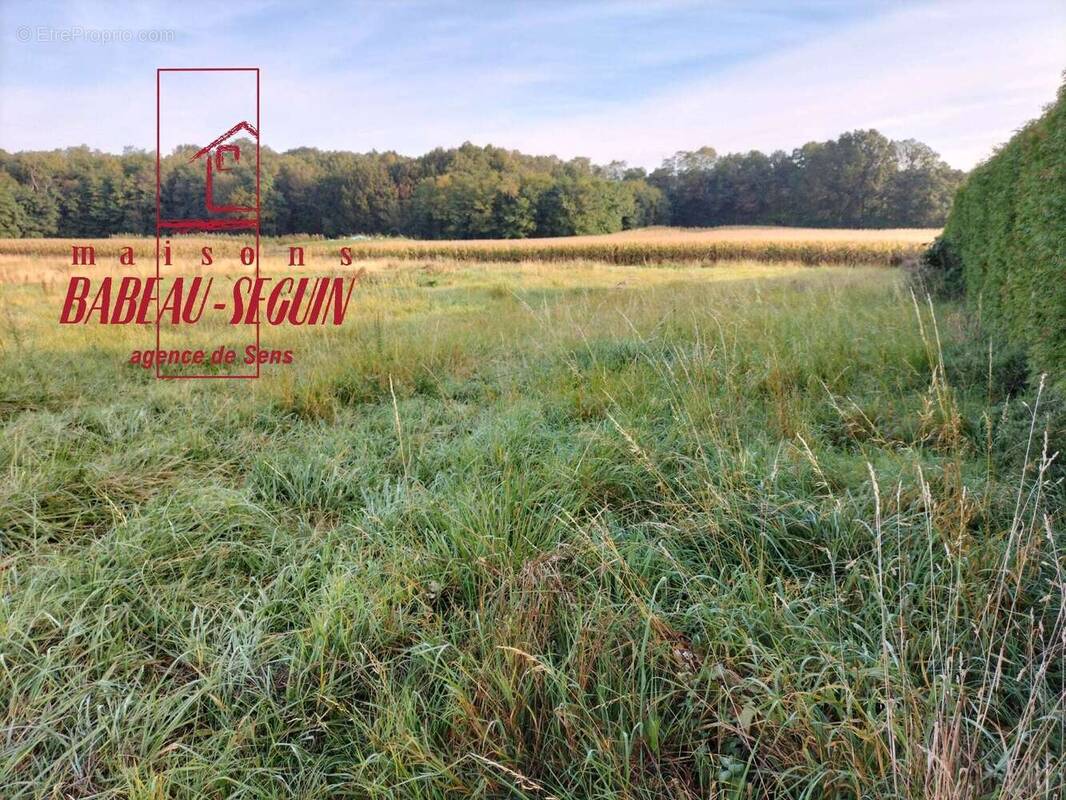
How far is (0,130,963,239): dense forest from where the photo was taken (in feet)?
87.8

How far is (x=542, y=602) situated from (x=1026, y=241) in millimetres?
4333

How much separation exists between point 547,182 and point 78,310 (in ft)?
125

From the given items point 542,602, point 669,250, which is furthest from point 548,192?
point 542,602

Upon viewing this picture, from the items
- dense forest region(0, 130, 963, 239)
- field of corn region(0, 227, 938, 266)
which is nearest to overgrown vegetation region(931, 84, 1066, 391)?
field of corn region(0, 227, 938, 266)

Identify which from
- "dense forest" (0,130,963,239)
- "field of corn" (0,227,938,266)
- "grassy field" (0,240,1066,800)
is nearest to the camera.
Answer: "grassy field" (0,240,1066,800)

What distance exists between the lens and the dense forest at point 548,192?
87.8 feet

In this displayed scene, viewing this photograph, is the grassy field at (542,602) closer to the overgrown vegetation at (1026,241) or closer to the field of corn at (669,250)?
the overgrown vegetation at (1026,241)

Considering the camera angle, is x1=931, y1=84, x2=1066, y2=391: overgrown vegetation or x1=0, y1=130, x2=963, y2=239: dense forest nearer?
x1=931, y1=84, x2=1066, y2=391: overgrown vegetation

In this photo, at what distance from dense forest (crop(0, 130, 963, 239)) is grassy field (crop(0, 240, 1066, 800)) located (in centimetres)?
2214

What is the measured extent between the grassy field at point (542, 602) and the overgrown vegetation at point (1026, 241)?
467 mm

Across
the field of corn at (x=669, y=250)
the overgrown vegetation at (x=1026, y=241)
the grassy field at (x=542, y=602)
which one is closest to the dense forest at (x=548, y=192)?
the field of corn at (x=669, y=250)

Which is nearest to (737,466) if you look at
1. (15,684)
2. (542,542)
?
(542,542)

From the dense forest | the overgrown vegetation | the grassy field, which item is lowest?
the grassy field

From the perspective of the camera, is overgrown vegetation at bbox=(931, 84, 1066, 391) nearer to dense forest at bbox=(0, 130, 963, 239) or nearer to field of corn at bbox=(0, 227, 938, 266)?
field of corn at bbox=(0, 227, 938, 266)
